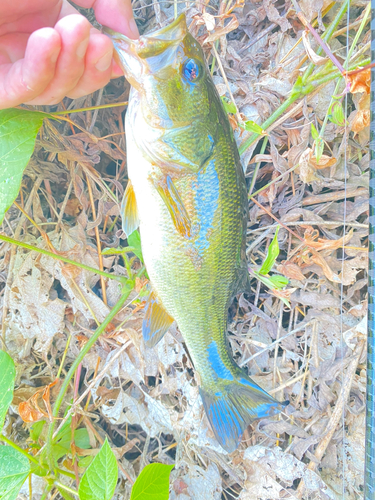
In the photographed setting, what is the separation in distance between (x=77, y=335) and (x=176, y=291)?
0.77m

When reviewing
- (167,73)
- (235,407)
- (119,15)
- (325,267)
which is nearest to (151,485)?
(235,407)

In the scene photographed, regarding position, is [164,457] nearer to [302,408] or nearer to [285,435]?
[285,435]

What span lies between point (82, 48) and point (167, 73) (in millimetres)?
270

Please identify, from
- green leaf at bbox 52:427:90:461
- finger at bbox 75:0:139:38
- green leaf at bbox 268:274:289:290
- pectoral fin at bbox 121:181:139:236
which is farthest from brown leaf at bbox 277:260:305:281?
green leaf at bbox 52:427:90:461

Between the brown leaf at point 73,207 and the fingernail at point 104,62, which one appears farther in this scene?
the brown leaf at point 73,207

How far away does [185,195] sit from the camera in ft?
4.08

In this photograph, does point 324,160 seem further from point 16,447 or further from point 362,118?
point 16,447

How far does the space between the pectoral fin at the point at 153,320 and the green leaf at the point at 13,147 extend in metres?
0.69

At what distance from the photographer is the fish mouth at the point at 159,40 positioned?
1.06 metres

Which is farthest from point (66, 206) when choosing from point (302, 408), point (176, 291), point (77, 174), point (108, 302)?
point (302, 408)

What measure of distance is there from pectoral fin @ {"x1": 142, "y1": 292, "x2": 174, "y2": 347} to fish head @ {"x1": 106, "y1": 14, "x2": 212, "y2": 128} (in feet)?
2.49

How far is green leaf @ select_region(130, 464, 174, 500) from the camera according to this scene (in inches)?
50.0

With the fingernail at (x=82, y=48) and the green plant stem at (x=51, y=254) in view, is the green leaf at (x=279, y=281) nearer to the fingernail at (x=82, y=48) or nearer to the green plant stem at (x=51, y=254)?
the green plant stem at (x=51, y=254)

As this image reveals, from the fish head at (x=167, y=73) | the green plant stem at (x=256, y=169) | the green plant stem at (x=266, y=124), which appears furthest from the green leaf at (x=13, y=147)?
the green plant stem at (x=256, y=169)
